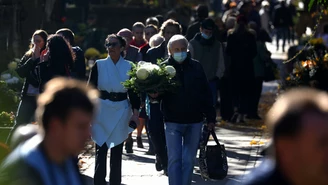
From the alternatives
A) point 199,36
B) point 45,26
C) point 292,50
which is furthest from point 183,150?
point 292,50

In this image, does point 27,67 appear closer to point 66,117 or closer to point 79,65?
point 79,65

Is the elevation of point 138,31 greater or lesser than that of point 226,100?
greater

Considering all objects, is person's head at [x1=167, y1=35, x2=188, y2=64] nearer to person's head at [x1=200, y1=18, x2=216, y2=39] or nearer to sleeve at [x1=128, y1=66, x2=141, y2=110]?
sleeve at [x1=128, y1=66, x2=141, y2=110]

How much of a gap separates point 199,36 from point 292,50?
6.25 meters

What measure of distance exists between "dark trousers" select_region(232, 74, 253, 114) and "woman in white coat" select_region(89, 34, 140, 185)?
235 inches

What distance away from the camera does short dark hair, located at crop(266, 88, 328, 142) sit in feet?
10.5

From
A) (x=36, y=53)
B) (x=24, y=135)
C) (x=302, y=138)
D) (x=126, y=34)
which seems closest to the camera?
(x=302, y=138)

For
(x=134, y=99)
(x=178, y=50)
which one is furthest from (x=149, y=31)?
(x=178, y=50)

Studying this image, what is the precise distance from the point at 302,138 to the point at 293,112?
4.1 inches

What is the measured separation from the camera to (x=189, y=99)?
884cm

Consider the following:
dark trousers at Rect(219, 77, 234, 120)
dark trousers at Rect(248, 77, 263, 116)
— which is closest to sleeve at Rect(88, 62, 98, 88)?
dark trousers at Rect(219, 77, 234, 120)

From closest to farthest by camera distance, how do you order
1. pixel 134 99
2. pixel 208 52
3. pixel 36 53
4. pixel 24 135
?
pixel 24 135 → pixel 134 99 → pixel 36 53 → pixel 208 52

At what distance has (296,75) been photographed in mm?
14023

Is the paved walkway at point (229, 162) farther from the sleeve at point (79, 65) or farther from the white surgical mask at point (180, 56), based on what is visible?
the white surgical mask at point (180, 56)
